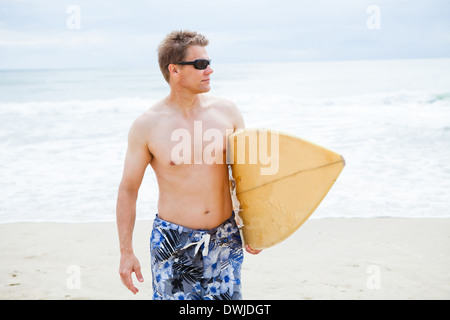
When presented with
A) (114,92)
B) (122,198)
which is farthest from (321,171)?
(114,92)

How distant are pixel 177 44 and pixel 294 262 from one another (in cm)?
284

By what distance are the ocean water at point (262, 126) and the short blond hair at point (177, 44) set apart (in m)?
1.17

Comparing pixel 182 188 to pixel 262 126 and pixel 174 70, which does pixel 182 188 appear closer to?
pixel 174 70

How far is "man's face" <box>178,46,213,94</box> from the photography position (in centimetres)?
216

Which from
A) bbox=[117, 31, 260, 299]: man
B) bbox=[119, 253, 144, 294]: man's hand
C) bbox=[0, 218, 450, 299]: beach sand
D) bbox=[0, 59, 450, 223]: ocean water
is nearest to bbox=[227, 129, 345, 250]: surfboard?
bbox=[117, 31, 260, 299]: man

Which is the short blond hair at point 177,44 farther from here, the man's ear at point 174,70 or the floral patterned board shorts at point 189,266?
the floral patterned board shorts at point 189,266

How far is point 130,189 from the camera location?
220 centimetres

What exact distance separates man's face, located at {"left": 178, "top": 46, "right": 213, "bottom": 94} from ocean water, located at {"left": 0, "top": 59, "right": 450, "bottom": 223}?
1.10 m

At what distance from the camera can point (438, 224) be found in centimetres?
530

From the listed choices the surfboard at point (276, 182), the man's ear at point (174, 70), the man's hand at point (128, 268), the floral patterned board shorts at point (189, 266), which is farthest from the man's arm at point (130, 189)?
the surfboard at point (276, 182)

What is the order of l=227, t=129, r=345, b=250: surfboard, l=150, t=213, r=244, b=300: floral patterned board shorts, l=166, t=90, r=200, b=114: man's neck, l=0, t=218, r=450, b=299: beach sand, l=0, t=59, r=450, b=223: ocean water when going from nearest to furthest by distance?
l=150, t=213, r=244, b=300: floral patterned board shorts < l=166, t=90, r=200, b=114: man's neck < l=227, t=129, r=345, b=250: surfboard < l=0, t=218, r=450, b=299: beach sand < l=0, t=59, r=450, b=223: ocean water

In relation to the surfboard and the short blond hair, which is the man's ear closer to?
the short blond hair

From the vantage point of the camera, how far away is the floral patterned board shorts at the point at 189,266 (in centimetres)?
212

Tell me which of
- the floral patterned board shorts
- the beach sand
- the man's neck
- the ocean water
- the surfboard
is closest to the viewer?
the floral patterned board shorts
